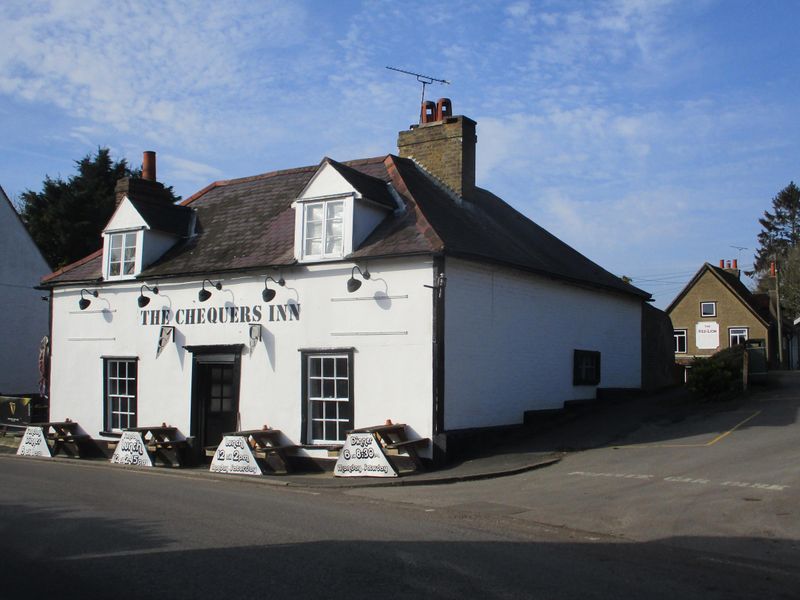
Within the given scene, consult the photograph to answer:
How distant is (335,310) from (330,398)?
186 centimetres

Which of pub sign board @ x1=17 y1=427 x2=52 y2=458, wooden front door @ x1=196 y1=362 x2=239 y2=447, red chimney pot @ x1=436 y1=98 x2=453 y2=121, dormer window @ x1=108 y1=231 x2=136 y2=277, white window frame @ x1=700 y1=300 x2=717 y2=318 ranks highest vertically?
red chimney pot @ x1=436 y1=98 x2=453 y2=121

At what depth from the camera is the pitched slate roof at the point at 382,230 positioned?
16.6 metres

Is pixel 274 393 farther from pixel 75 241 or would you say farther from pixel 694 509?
pixel 75 241

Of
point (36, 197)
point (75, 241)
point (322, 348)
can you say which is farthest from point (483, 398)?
point (36, 197)

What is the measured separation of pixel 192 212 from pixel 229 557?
→ 1555cm

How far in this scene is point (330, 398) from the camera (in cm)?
1675

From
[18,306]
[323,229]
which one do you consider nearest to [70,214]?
[18,306]

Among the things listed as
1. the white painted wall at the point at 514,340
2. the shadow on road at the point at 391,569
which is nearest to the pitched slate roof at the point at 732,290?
the white painted wall at the point at 514,340

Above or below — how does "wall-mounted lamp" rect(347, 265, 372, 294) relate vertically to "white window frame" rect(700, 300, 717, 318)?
below

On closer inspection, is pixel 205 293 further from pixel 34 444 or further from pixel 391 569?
pixel 391 569

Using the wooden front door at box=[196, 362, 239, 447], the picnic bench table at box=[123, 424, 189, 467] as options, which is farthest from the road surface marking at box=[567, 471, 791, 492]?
the picnic bench table at box=[123, 424, 189, 467]

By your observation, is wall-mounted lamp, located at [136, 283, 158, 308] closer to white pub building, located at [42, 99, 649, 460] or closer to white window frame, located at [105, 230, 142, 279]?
white pub building, located at [42, 99, 649, 460]

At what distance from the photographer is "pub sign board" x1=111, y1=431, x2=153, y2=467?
18.3 m

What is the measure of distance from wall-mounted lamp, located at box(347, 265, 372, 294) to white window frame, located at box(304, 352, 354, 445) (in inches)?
53.8
